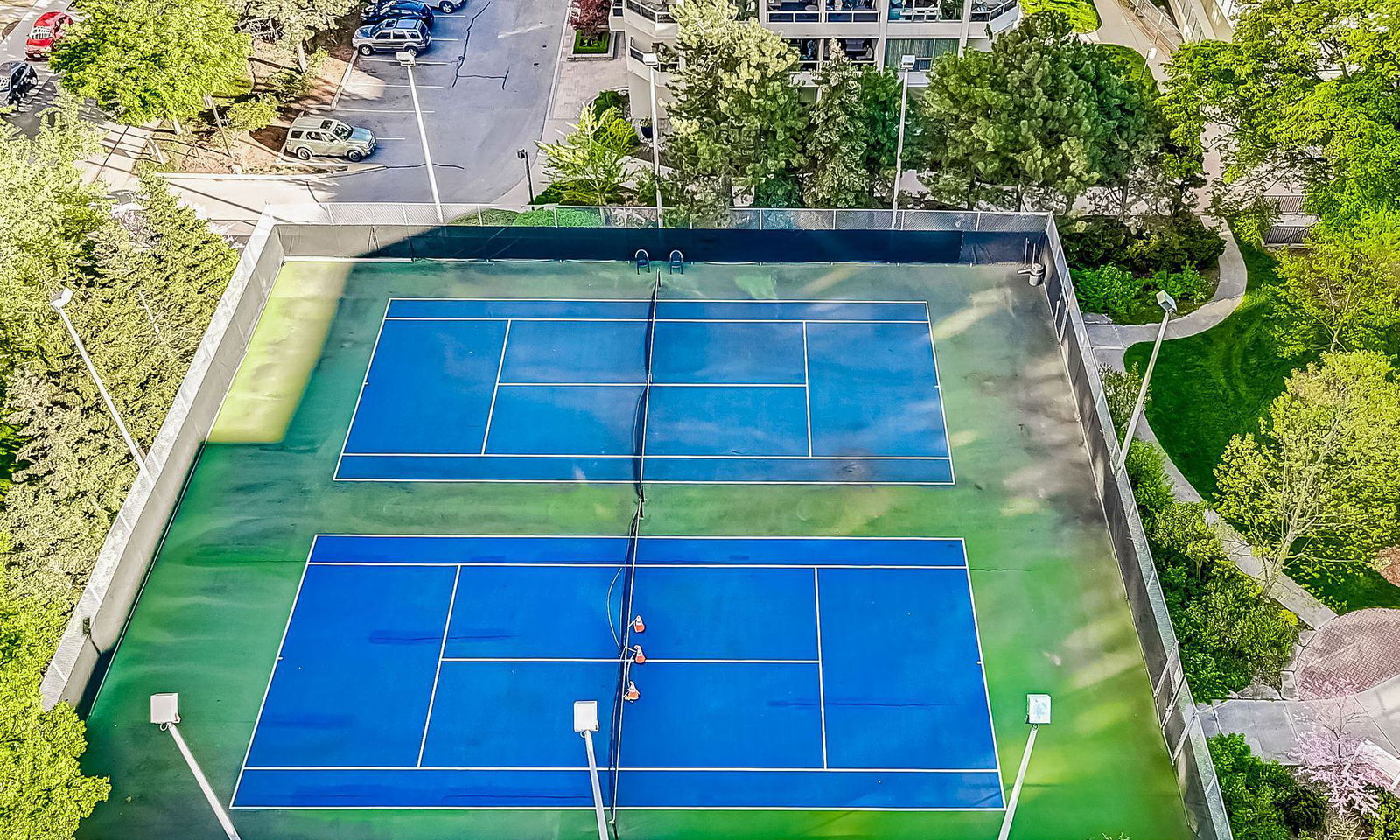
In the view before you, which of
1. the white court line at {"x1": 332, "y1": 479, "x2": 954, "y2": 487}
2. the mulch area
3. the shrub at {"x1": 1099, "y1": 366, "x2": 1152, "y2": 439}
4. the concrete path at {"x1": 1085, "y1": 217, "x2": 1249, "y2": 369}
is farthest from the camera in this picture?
the concrete path at {"x1": 1085, "y1": 217, "x2": 1249, "y2": 369}

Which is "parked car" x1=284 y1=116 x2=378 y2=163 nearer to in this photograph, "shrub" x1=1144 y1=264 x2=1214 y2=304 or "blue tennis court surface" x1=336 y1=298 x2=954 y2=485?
"blue tennis court surface" x1=336 y1=298 x2=954 y2=485

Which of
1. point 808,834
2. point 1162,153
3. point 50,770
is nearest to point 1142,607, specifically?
point 808,834

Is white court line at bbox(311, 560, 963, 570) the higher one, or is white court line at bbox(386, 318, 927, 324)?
white court line at bbox(386, 318, 927, 324)

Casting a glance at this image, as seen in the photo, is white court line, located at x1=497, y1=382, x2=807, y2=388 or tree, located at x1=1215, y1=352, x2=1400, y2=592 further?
white court line, located at x1=497, y1=382, x2=807, y2=388

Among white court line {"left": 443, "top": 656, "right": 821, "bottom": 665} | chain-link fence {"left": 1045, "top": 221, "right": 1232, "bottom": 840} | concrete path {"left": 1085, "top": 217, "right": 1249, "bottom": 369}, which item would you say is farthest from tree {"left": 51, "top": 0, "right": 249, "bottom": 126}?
concrete path {"left": 1085, "top": 217, "right": 1249, "bottom": 369}

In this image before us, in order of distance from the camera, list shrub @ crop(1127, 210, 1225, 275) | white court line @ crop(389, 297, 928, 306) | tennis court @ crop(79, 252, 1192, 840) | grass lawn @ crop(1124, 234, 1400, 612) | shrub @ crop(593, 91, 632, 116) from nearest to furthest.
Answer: tennis court @ crop(79, 252, 1192, 840) < grass lawn @ crop(1124, 234, 1400, 612) < white court line @ crop(389, 297, 928, 306) < shrub @ crop(1127, 210, 1225, 275) < shrub @ crop(593, 91, 632, 116)

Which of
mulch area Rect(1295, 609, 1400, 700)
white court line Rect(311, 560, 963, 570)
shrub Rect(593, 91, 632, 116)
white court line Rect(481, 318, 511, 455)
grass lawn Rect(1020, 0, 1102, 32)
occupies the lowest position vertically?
mulch area Rect(1295, 609, 1400, 700)

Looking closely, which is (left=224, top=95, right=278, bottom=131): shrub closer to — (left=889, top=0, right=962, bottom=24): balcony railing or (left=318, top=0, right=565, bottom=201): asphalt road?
(left=318, top=0, right=565, bottom=201): asphalt road

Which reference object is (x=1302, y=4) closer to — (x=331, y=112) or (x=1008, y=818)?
(x=1008, y=818)
